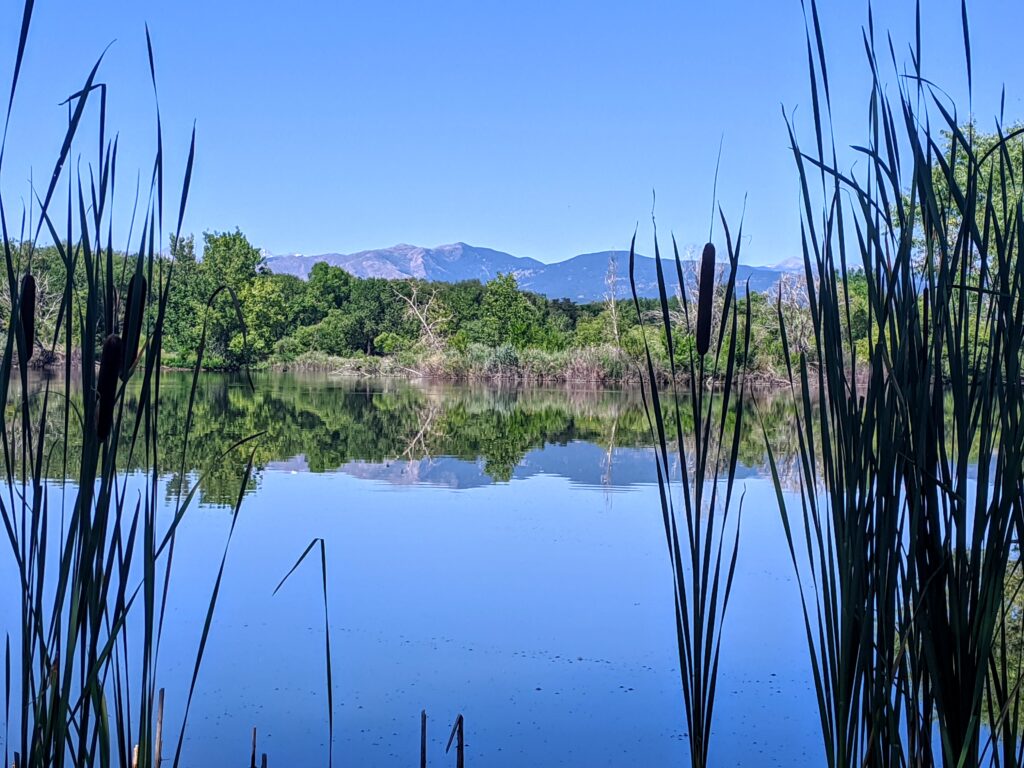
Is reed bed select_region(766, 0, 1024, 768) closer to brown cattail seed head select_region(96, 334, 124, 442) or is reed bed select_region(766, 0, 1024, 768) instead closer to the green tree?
brown cattail seed head select_region(96, 334, 124, 442)

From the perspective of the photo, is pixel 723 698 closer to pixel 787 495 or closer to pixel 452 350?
pixel 787 495

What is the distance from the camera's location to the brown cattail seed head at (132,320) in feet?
3.26

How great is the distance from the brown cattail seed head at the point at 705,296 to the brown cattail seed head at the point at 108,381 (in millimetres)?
595

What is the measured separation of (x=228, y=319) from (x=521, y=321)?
352 inches

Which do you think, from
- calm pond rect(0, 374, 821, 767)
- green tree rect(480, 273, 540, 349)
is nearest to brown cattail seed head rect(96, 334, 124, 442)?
calm pond rect(0, 374, 821, 767)

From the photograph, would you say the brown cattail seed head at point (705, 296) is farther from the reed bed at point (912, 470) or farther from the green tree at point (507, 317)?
the green tree at point (507, 317)

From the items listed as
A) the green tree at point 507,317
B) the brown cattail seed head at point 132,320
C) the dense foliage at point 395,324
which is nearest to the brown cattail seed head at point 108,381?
the brown cattail seed head at point 132,320

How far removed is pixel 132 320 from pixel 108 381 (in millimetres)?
103

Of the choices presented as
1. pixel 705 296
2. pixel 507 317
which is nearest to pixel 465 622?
pixel 705 296

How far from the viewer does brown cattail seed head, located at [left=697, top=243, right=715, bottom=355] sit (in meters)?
1.08

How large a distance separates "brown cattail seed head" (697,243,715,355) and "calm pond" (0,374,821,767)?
631mm

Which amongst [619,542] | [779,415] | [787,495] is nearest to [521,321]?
[779,415]

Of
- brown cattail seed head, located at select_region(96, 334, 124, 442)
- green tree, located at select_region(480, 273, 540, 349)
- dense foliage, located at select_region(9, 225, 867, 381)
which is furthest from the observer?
green tree, located at select_region(480, 273, 540, 349)

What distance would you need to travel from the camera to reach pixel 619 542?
248 inches
